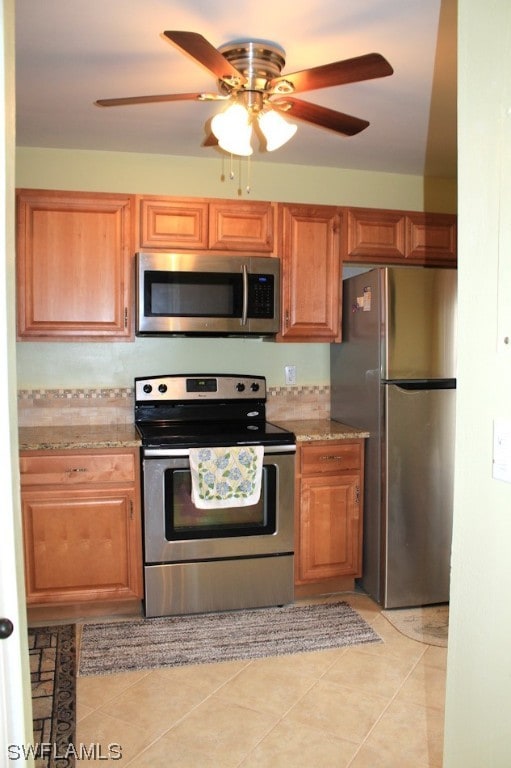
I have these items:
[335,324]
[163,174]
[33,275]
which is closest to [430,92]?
[335,324]

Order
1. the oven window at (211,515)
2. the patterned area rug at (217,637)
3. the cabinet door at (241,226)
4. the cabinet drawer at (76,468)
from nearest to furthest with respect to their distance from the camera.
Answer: the patterned area rug at (217,637), the cabinet drawer at (76,468), the oven window at (211,515), the cabinet door at (241,226)

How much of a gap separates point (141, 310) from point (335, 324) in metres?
1.10

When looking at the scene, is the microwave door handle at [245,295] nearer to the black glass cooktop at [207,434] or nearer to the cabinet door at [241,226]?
the cabinet door at [241,226]

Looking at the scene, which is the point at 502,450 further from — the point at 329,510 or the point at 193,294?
the point at 193,294

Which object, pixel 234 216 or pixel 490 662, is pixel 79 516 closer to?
pixel 234 216

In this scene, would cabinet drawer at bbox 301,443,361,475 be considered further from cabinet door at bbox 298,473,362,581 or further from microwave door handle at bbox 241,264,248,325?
microwave door handle at bbox 241,264,248,325

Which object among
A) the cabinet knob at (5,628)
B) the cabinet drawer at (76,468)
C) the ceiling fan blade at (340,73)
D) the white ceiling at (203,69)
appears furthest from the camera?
the cabinet drawer at (76,468)

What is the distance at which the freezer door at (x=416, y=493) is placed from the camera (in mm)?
2922

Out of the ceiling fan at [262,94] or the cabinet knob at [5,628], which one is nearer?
the cabinet knob at [5,628]

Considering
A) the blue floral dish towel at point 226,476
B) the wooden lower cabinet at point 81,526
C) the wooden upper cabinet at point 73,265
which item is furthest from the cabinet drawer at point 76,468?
the wooden upper cabinet at point 73,265

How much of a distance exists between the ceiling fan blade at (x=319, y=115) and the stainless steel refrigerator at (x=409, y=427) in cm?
92

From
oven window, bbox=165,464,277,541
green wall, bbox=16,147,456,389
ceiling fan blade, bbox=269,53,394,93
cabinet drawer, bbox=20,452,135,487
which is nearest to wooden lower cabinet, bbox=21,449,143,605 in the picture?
cabinet drawer, bbox=20,452,135,487

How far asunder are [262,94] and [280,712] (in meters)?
2.23

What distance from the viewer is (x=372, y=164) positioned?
11.2 ft
